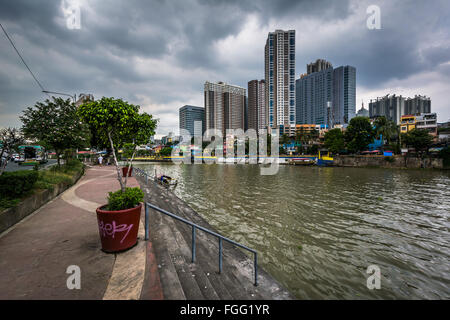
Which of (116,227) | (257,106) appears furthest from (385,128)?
(257,106)

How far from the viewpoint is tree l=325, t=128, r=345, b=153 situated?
51.7 metres

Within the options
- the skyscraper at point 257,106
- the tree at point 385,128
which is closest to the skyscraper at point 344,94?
the skyscraper at point 257,106

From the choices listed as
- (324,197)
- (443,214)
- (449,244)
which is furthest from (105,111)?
(443,214)

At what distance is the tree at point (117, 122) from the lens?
4.47 metres

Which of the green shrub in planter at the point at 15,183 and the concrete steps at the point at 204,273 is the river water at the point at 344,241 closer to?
the concrete steps at the point at 204,273

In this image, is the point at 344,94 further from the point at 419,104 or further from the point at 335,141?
the point at 335,141

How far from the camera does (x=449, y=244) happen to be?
20.8ft

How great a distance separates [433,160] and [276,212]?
47.2 meters

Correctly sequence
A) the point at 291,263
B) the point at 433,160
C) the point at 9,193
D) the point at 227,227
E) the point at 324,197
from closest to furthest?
the point at 291,263, the point at 9,193, the point at 227,227, the point at 324,197, the point at 433,160

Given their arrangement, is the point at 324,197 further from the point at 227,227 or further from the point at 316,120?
the point at 316,120

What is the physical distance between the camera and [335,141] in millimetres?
52500

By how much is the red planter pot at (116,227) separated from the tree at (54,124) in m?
8.42

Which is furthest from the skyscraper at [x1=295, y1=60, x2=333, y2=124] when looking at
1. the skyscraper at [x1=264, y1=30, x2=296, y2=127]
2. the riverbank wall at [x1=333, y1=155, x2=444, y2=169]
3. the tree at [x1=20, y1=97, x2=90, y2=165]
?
the tree at [x1=20, y1=97, x2=90, y2=165]

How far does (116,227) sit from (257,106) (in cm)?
14759
